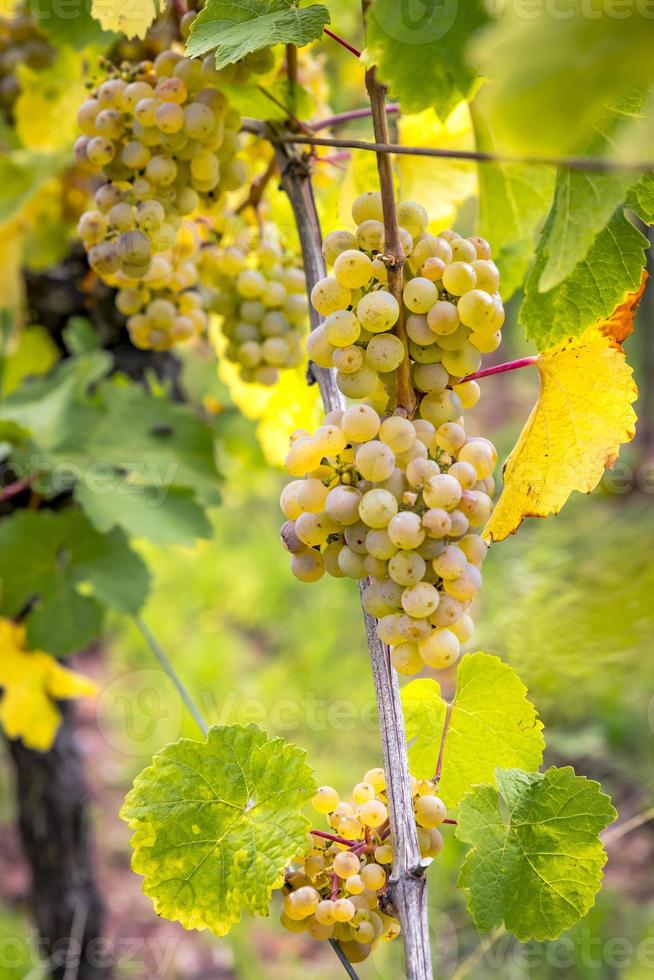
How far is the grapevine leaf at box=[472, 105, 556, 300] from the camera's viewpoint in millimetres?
732

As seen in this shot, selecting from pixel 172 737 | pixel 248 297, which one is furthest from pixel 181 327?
pixel 172 737

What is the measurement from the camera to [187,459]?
3.99 feet

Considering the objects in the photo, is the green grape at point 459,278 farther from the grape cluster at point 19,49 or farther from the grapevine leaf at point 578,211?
the grape cluster at point 19,49

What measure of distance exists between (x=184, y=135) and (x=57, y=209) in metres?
0.84

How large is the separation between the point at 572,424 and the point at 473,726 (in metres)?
0.22

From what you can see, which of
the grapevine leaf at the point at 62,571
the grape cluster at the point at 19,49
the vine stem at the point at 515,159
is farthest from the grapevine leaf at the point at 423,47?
the grape cluster at the point at 19,49

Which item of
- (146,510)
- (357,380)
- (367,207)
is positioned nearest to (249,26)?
(367,207)

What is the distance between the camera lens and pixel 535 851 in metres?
0.60

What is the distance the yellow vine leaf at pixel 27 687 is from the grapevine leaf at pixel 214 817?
873 mm

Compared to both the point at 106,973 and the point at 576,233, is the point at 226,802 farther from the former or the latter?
the point at 106,973

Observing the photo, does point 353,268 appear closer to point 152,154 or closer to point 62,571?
point 152,154

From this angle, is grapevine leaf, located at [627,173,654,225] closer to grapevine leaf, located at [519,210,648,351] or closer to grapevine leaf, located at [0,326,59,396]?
grapevine leaf, located at [519,210,648,351]

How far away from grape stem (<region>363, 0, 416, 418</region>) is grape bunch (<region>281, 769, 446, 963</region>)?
0.25 metres

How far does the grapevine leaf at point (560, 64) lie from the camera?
28cm
